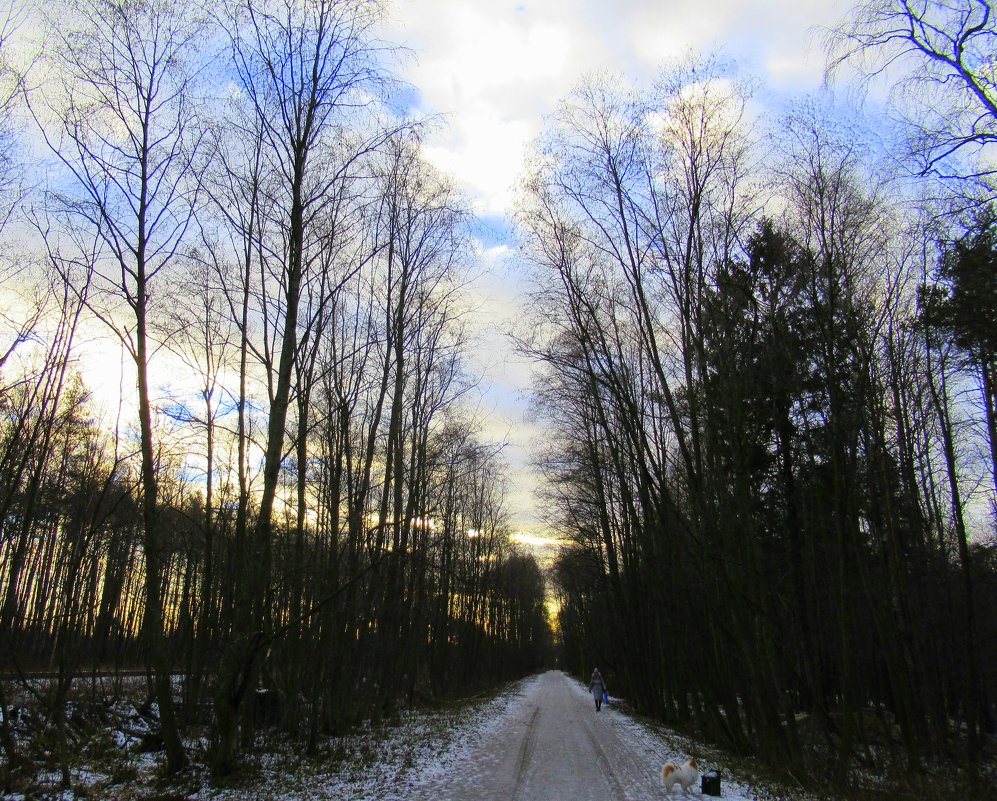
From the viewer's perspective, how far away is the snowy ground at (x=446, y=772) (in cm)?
817

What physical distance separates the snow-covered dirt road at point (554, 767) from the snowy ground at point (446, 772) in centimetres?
2

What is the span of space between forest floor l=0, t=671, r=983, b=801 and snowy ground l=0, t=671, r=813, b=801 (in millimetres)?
21

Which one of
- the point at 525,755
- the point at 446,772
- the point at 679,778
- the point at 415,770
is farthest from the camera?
the point at 525,755

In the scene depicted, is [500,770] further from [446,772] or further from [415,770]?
[415,770]

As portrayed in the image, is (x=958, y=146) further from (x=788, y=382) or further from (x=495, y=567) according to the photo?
(x=495, y=567)

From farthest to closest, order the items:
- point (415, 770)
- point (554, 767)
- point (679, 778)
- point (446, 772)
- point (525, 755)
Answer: point (525, 755), point (554, 767), point (415, 770), point (446, 772), point (679, 778)

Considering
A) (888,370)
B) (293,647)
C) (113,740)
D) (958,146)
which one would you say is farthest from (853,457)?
(113,740)

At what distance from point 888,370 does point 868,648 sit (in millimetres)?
8205

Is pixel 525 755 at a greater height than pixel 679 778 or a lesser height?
lesser

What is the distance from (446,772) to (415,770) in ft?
1.77

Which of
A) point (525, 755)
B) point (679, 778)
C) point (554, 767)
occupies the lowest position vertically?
point (525, 755)

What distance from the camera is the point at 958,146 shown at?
708cm

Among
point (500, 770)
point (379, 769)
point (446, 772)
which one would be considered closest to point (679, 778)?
point (500, 770)

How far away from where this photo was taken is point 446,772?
1006cm
